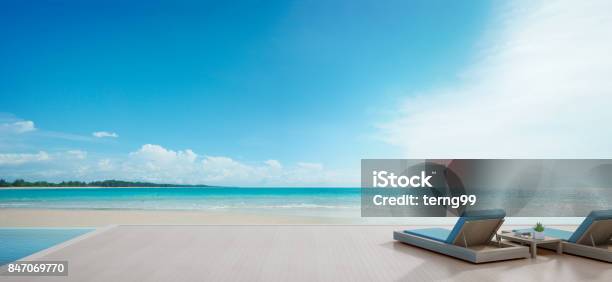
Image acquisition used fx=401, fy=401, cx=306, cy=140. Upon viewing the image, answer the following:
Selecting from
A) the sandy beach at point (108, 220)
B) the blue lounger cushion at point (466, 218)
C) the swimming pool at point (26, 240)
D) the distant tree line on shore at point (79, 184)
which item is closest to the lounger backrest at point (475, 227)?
the blue lounger cushion at point (466, 218)

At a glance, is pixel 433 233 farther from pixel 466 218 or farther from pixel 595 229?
pixel 595 229

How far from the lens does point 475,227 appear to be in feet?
16.1

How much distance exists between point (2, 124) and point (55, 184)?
5510 mm

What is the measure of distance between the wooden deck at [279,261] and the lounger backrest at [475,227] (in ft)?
0.99

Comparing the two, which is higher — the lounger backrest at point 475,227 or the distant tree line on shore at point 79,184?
the distant tree line on shore at point 79,184

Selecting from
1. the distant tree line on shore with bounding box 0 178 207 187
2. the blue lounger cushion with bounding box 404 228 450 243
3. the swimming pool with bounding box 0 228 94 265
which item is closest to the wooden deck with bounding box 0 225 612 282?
the blue lounger cushion with bounding box 404 228 450 243

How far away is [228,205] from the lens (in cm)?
2388

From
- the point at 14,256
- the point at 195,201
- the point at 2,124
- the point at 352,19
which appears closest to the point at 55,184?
the point at 2,124

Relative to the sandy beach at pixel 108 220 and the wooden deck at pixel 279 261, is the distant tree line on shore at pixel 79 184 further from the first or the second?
the wooden deck at pixel 279 261

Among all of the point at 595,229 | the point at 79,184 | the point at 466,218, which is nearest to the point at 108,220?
the point at 466,218

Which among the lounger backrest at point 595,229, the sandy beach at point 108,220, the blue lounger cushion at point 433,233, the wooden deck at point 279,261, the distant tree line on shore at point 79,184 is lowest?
the sandy beach at point 108,220

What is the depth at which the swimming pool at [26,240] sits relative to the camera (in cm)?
556

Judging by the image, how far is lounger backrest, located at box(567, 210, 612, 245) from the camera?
496 cm

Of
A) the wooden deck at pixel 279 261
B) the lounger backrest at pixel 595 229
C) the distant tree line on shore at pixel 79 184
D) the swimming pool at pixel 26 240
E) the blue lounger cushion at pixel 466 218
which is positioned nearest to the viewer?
the wooden deck at pixel 279 261
